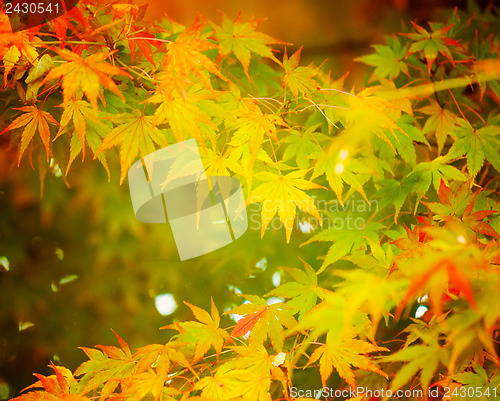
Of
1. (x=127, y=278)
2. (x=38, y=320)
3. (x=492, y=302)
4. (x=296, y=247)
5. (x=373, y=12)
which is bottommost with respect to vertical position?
(x=38, y=320)

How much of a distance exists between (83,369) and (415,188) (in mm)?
937

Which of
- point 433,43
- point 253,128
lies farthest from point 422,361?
point 433,43

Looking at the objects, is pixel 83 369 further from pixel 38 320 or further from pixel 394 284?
pixel 38 320

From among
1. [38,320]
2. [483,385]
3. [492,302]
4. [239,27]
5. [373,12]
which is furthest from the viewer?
[373,12]

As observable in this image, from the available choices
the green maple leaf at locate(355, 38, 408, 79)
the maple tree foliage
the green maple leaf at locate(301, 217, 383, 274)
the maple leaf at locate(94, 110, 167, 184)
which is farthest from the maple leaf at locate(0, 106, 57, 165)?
the green maple leaf at locate(355, 38, 408, 79)

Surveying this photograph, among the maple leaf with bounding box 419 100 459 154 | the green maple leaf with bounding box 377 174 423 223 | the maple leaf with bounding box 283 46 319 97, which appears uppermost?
the maple leaf with bounding box 283 46 319 97

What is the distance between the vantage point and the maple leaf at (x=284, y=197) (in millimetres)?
841

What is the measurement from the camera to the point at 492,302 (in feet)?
1.79

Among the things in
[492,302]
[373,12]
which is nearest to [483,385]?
[492,302]

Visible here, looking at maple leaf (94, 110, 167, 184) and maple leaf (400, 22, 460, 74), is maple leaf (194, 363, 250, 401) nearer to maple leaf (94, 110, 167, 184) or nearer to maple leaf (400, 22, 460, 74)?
maple leaf (94, 110, 167, 184)

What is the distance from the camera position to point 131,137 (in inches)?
32.5

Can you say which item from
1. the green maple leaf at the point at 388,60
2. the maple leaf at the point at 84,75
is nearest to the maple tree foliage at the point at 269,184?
the maple leaf at the point at 84,75

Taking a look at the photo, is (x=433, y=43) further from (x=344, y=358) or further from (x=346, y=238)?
(x=344, y=358)

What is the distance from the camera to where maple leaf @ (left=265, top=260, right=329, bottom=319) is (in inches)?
37.5
